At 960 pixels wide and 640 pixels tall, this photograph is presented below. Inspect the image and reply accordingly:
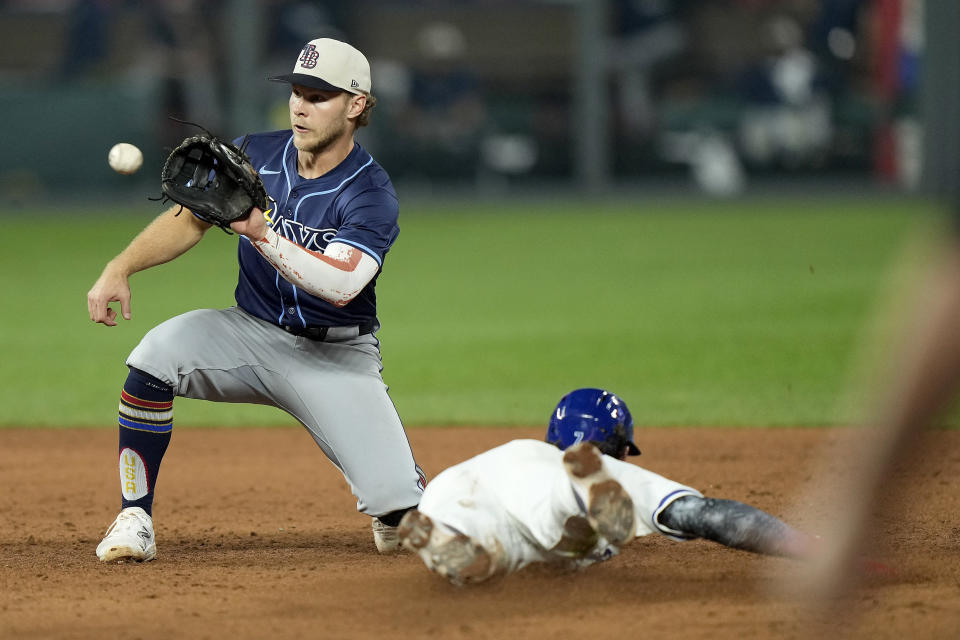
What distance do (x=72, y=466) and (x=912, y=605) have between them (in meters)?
3.99

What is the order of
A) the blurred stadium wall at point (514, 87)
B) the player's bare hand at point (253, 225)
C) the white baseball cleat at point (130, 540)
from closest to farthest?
the player's bare hand at point (253, 225) < the white baseball cleat at point (130, 540) < the blurred stadium wall at point (514, 87)

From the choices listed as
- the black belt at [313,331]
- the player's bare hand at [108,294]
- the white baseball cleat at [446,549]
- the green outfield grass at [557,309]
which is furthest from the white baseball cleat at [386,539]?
the green outfield grass at [557,309]

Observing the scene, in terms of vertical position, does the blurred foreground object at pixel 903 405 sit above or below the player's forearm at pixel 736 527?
above

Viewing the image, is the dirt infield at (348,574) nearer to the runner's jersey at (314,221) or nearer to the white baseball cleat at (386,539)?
the white baseball cleat at (386,539)

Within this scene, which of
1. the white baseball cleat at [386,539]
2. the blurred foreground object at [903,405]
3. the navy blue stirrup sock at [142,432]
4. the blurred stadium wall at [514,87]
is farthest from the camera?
the blurred stadium wall at [514,87]

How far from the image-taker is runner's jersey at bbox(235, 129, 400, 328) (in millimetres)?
4480

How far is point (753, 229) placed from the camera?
15836 mm

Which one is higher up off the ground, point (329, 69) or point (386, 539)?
point (329, 69)

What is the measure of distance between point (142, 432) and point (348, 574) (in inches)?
33.4

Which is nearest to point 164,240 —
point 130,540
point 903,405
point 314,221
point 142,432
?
point 314,221

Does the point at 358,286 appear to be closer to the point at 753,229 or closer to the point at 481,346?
the point at 481,346

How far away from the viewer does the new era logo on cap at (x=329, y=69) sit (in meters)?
4.54

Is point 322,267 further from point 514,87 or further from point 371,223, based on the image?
point 514,87

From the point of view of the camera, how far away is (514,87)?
63.1ft
